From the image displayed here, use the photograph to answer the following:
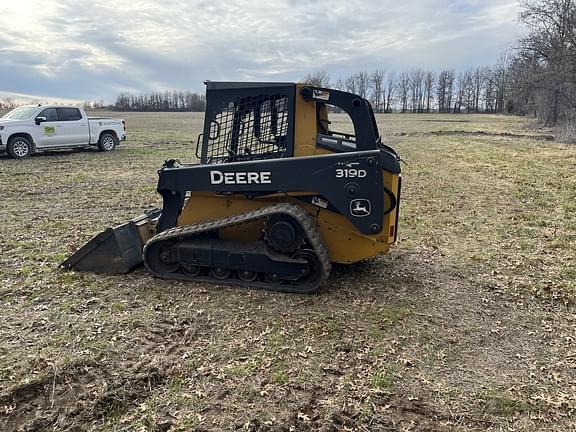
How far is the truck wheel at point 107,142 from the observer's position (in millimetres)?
18094

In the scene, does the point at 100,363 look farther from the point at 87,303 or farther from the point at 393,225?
the point at 393,225

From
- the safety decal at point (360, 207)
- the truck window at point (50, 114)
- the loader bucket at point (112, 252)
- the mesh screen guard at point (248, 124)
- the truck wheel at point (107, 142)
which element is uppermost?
the truck window at point (50, 114)

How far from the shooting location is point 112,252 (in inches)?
209

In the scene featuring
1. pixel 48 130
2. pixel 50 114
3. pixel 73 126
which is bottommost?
pixel 48 130

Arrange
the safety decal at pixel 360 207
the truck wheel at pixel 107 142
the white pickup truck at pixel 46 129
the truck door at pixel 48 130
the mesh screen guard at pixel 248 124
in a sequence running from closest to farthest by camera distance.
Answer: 1. the safety decal at pixel 360 207
2. the mesh screen guard at pixel 248 124
3. the white pickup truck at pixel 46 129
4. the truck door at pixel 48 130
5. the truck wheel at pixel 107 142

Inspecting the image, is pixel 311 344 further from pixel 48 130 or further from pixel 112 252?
pixel 48 130

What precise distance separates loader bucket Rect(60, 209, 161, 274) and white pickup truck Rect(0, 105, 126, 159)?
473 inches

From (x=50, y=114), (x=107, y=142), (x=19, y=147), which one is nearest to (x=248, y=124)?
(x=19, y=147)

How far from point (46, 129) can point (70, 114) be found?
3.55 ft

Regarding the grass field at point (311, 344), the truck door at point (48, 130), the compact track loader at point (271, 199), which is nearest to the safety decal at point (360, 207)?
the compact track loader at point (271, 199)

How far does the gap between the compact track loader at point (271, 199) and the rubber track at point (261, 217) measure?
0.01 m

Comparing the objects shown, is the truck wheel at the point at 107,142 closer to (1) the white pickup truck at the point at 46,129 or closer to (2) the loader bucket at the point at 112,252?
(1) the white pickup truck at the point at 46,129

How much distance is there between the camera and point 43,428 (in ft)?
9.57

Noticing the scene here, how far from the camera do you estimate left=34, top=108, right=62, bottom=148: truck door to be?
15805mm
